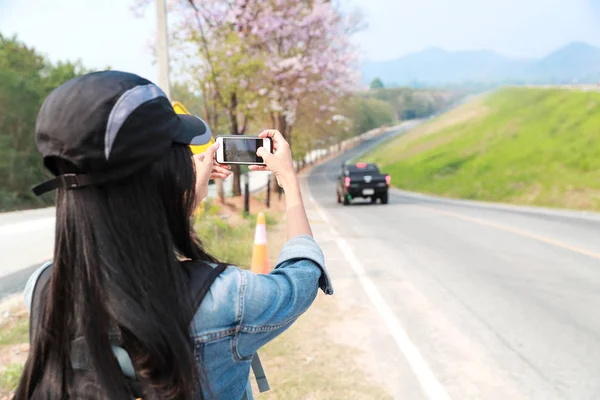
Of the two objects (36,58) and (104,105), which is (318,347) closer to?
(104,105)

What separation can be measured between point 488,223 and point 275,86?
12171 millimetres

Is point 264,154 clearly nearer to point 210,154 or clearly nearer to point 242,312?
point 210,154

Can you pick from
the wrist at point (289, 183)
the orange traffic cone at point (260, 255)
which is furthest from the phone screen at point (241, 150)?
the orange traffic cone at point (260, 255)

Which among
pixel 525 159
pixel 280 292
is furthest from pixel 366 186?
pixel 280 292

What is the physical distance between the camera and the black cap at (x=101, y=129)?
1.39 meters

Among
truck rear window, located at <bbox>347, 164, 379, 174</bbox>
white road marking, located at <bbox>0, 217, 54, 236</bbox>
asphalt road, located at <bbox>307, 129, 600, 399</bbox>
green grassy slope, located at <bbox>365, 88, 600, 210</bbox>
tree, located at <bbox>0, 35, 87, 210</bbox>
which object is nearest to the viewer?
asphalt road, located at <bbox>307, 129, 600, 399</bbox>

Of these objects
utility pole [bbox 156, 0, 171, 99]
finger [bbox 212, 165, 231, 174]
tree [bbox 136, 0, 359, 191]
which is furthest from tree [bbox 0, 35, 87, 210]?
finger [bbox 212, 165, 231, 174]

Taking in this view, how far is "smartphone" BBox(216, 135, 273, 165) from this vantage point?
2.08m

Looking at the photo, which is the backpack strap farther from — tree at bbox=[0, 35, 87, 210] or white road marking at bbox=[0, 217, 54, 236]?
tree at bbox=[0, 35, 87, 210]

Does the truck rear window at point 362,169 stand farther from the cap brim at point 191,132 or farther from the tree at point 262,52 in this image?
the cap brim at point 191,132

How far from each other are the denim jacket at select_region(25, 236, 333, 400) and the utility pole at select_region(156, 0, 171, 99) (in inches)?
366

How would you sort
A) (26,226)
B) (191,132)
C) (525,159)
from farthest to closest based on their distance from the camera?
(525,159) → (26,226) → (191,132)

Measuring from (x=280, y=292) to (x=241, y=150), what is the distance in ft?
2.40

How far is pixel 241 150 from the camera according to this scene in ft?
7.01
